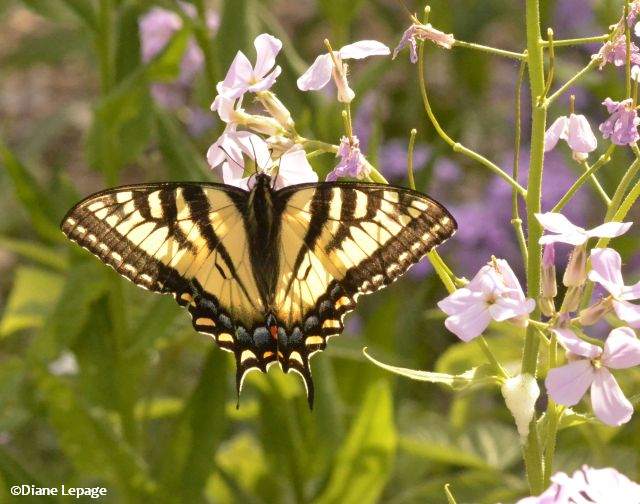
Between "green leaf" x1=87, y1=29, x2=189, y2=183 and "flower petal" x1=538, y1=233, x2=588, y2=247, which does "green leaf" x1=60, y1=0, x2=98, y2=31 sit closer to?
"green leaf" x1=87, y1=29, x2=189, y2=183

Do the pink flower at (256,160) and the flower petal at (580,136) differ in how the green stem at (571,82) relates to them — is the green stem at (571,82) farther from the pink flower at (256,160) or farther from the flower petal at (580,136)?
the pink flower at (256,160)

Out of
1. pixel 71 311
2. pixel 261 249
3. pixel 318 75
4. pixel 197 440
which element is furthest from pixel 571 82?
pixel 71 311

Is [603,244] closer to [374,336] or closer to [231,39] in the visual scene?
[231,39]

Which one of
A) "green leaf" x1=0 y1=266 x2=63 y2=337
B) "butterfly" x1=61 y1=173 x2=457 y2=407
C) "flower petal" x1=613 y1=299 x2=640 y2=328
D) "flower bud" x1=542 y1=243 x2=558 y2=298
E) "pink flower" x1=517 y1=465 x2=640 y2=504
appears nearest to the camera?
"pink flower" x1=517 y1=465 x2=640 y2=504

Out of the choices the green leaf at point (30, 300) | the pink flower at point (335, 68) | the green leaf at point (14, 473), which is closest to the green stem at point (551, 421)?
the pink flower at point (335, 68)

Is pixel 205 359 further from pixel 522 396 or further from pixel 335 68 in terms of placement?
pixel 522 396

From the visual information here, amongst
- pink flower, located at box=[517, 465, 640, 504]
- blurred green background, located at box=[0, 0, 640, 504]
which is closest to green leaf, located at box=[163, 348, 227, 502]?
blurred green background, located at box=[0, 0, 640, 504]
